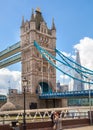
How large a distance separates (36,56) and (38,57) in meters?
1.02

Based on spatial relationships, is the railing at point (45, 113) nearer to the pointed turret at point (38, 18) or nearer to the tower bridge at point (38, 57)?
the tower bridge at point (38, 57)

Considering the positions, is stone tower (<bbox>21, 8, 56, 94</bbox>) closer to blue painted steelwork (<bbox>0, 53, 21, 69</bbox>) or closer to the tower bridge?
the tower bridge

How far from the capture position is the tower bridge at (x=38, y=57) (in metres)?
84.6

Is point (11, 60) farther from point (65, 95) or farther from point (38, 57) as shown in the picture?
point (65, 95)

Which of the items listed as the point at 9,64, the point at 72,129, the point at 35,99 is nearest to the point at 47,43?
the point at 9,64

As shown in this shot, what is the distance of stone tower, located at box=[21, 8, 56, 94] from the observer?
284ft

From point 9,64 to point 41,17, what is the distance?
68.6ft

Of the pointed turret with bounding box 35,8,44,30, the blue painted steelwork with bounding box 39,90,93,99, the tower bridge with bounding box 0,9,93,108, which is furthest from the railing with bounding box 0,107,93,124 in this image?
the pointed turret with bounding box 35,8,44,30

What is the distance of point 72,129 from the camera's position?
936 inches

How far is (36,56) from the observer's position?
88938mm

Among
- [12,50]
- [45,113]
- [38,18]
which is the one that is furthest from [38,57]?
[45,113]

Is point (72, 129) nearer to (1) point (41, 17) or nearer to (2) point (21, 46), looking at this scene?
(2) point (21, 46)

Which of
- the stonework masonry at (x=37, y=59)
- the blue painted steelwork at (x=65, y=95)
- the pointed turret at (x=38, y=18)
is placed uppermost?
the pointed turret at (x=38, y=18)

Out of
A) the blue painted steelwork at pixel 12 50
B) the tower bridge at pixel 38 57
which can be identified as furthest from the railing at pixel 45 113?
the blue painted steelwork at pixel 12 50
